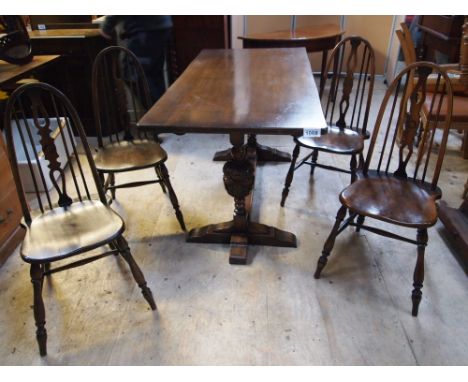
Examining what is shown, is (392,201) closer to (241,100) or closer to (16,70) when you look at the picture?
(241,100)

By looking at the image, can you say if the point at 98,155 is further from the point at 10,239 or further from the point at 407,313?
the point at 407,313

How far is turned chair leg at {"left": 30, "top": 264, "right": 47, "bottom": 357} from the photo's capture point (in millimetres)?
1323

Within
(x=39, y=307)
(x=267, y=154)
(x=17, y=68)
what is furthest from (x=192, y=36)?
(x=39, y=307)

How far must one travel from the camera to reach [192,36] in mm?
3361

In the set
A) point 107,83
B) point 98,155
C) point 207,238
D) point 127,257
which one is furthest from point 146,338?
point 107,83

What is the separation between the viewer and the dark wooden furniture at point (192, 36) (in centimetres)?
328

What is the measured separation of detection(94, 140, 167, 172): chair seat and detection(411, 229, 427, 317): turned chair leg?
125 cm

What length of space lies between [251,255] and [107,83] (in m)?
1.93

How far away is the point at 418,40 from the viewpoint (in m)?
3.97

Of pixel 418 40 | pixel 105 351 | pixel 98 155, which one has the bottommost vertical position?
pixel 105 351

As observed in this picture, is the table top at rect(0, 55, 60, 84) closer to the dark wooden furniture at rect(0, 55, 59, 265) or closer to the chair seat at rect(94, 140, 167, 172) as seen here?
the dark wooden furniture at rect(0, 55, 59, 265)

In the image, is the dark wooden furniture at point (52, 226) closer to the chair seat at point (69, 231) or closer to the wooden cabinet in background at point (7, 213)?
the chair seat at point (69, 231)

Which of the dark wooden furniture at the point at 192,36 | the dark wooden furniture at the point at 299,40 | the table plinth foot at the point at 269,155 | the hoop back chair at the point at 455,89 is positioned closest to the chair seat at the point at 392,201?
the hoop back chair at the point at 455,89

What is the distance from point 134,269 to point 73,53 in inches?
83.1
